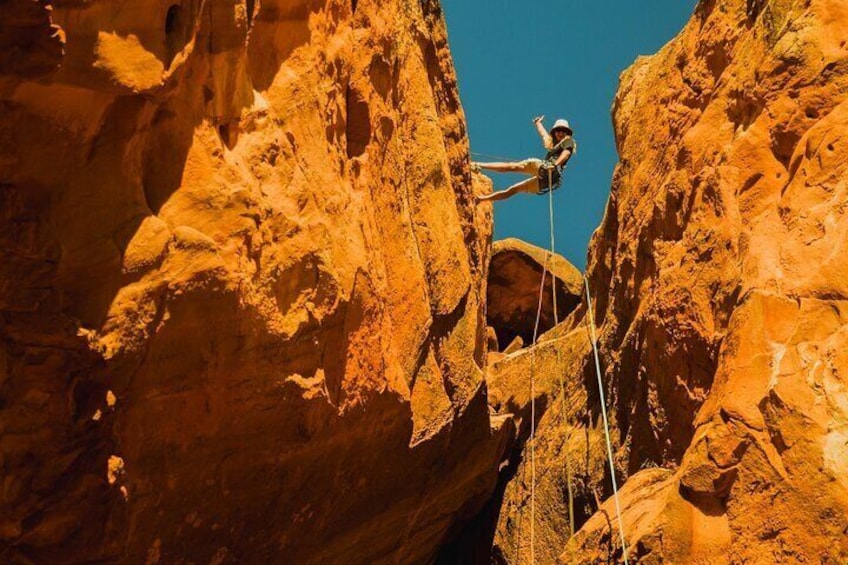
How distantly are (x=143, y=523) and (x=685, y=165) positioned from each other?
21.6ft

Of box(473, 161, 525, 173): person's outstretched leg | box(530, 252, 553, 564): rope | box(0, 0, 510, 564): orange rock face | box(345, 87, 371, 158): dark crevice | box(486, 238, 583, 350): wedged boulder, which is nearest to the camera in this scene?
box(0, 0, 510, 564): orange rock face

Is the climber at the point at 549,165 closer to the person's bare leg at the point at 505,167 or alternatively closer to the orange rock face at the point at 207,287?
the person's bare leg at the point at 505,167

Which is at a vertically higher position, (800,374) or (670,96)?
(670,96)

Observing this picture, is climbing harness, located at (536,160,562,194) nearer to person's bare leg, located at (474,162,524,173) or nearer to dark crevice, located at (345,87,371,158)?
person's bare leg, located at (474,162,524,173)

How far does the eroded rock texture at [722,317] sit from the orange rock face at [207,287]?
2.30m

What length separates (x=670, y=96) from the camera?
527 inches

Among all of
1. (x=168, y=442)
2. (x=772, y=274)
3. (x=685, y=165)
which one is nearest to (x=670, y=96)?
(x=685, y=165)

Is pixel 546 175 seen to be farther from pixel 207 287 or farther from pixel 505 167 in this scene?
pixel 207 287

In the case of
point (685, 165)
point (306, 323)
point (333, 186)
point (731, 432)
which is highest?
point (685, 165)

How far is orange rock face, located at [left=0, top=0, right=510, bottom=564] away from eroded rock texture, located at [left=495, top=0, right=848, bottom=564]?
230 centimetres

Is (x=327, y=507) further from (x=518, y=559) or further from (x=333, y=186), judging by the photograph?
(x=518, y=559)

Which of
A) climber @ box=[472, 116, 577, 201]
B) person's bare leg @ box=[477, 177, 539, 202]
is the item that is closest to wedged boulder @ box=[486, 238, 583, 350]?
person's bare leg @ box=[477, 177, 539, 202]

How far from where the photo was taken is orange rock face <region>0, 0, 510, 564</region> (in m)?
7.04

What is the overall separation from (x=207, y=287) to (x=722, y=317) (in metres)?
4.75
